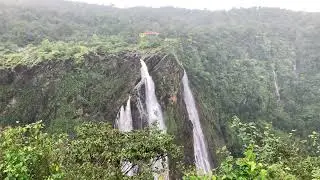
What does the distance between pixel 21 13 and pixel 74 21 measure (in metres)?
6.01

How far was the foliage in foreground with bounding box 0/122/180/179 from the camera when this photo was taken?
8.80 meters

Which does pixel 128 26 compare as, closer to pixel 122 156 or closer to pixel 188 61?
pixel 188 61

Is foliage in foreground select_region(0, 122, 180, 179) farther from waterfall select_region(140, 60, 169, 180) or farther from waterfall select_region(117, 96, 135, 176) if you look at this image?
waterfall select_region(140, 60, 169, 180)

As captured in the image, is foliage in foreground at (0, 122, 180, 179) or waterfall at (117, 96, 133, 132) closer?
foliage in foreground at (0, 122, 180, 179)

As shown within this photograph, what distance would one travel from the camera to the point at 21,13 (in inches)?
2050

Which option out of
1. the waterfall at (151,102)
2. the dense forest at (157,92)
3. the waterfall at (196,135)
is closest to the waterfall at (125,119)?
the dense forest at (157,92)

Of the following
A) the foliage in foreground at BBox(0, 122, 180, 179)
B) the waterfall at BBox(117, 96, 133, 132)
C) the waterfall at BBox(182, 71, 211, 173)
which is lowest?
the waterfall at BBox(182, 71, 211, 173)

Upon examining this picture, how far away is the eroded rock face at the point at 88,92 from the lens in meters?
27.2

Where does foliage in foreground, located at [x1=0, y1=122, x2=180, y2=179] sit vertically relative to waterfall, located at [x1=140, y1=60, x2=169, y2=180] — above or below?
above

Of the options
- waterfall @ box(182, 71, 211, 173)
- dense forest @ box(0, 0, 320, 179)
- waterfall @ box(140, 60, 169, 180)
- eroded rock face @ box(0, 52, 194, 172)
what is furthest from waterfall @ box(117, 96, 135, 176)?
waterfall @ box(182, 71, 211, 173)

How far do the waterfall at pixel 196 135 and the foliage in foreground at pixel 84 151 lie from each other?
13697mm

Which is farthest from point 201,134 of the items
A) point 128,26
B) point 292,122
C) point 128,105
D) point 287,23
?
point 287,23

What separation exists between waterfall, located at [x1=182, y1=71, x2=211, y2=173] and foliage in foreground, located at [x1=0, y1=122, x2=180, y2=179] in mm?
13697

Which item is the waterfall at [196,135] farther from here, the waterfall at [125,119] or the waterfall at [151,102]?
the waterfall at [125,119]
